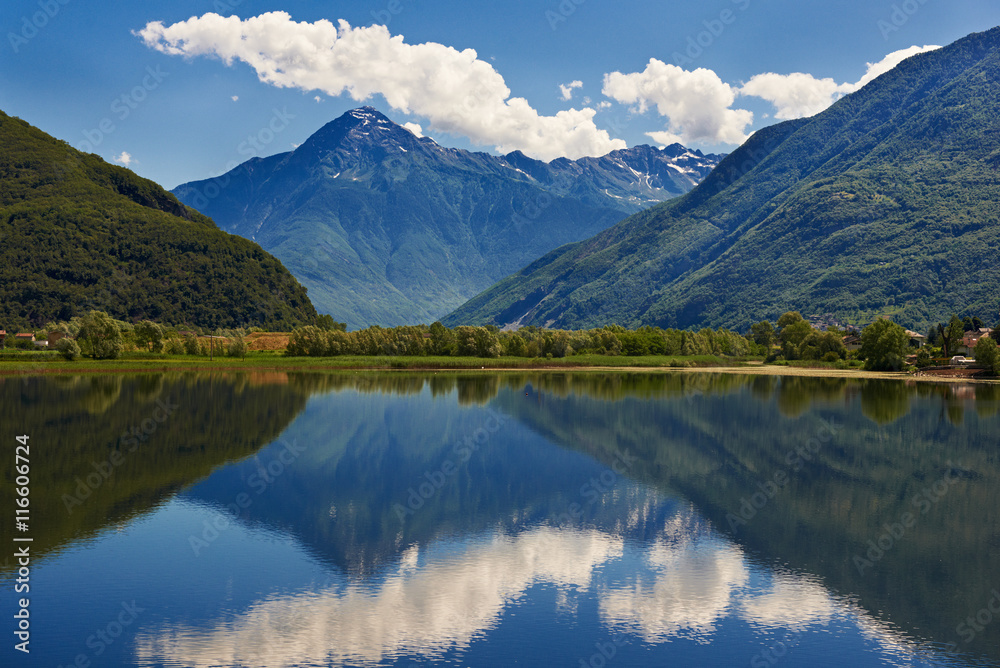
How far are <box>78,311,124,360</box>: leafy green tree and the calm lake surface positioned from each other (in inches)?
2710

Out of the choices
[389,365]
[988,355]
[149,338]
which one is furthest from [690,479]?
[149,338]

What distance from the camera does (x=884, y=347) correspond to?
130750 millimetres

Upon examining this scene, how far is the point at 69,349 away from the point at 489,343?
72.5 m

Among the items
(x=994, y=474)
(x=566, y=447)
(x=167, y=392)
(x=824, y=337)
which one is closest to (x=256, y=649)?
(x=566, y=447)

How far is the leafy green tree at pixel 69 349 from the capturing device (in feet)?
371

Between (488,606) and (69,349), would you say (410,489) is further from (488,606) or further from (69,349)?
(69,349)

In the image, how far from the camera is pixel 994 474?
36.4m

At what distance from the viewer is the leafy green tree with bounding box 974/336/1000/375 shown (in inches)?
4493

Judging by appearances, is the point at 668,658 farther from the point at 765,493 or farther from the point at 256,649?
the point at 765,493

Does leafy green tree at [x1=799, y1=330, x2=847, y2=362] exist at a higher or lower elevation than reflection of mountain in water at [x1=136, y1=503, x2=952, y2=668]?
higher

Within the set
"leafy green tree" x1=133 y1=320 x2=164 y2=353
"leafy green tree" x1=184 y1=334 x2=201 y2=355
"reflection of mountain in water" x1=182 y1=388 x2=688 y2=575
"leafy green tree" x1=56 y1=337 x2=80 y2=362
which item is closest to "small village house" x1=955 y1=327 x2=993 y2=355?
"reflection of mountain in water" x1=182 y1=388 x2=688 y2=575

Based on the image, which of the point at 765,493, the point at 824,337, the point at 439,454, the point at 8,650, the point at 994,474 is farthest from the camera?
the point at 824,337

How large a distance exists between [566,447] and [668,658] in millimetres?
28003

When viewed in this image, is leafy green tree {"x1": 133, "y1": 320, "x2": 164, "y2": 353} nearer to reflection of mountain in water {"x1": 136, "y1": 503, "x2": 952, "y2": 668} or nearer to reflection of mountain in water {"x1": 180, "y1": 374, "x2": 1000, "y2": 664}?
reflection of mountain in water {"x1": 180, "y1": 374, "x2": 1000, "y2": 664}
